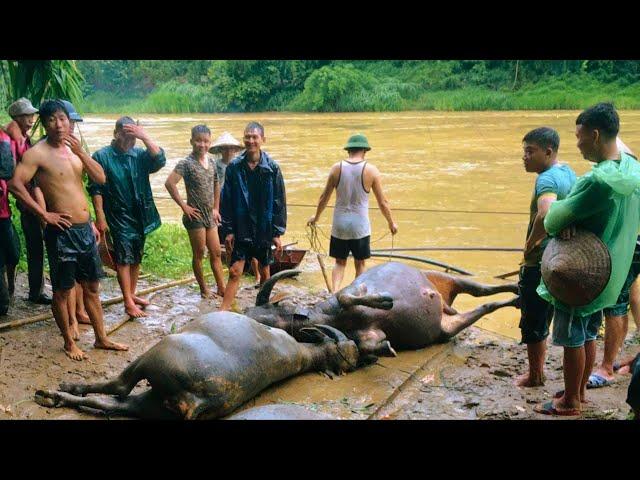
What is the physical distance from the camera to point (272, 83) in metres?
35.2

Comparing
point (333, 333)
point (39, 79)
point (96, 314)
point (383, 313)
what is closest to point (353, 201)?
point (383, 313)

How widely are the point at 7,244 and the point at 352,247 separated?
325 centimetres

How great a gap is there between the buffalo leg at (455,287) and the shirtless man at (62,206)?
307 centimetres

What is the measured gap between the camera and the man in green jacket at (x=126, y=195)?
5.65 m

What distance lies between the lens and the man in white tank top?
6184 mm

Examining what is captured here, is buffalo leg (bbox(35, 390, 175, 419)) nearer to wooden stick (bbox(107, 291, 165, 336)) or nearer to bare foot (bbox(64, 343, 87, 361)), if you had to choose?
bare foot (bbox(64, 343, 87, 361))

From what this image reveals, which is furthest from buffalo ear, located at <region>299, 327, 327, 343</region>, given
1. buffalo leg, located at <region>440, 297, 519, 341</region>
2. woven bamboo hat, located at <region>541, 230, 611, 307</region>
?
woven bamboo hat, located at <region>541, 230, 611, 307</region>

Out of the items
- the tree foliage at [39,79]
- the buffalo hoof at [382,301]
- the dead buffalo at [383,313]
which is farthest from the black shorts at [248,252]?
the tree foliage at [39,79]

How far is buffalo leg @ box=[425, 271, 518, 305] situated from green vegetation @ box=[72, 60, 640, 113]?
26.6 m

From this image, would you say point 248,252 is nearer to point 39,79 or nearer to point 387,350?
point 387,350

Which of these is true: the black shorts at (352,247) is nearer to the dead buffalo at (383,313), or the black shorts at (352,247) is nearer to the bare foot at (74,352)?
the dead buffalo at (383,313)

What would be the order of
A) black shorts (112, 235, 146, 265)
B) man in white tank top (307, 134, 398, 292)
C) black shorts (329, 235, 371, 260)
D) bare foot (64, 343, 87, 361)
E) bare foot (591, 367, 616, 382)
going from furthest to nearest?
1. black shorts (329, 235, 371, 260)
2. man in white tank top (307, 134, 398, 292)
3. black shorts (112, 235, 146, 265)
4. bare foot (64, 343, 87, 361)
5. bare foot (591, 367, 616, 382)

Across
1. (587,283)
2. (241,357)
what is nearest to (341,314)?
(241,357)

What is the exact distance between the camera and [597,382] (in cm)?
432
